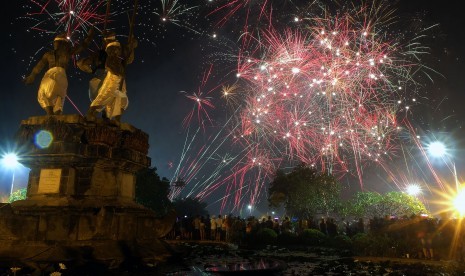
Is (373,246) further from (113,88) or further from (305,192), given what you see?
(305,192)

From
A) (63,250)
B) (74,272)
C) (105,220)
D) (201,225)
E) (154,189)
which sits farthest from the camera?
(154,189)

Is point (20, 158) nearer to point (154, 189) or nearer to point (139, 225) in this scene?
point (139, 225)

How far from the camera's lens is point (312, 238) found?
15680 millimetres

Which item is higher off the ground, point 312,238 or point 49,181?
point 49,181

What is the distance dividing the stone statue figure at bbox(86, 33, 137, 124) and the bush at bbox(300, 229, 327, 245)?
34.3 feet

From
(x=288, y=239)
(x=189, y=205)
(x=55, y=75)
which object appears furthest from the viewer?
(x=189, y=205)

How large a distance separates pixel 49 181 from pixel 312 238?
38.0 feet

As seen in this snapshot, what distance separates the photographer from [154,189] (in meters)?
43.4

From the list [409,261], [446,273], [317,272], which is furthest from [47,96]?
[409,261]

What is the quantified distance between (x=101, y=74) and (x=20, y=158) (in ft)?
8.95

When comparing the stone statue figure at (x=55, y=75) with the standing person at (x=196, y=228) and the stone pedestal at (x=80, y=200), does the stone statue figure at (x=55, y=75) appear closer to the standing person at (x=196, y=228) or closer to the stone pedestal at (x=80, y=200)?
the stone pedestal at (x=80, y=200)

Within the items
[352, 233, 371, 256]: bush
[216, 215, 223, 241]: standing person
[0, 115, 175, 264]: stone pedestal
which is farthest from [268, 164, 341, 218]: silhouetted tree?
[0, 115, 175, 264]: stone pedestal

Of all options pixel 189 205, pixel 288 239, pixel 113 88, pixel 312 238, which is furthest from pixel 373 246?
pixel 189 205

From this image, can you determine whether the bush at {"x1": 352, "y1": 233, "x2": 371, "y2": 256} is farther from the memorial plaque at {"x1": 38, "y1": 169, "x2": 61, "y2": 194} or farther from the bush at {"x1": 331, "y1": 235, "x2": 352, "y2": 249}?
the memorial plaque at {"x1": 38, "y1": 169, "x2": 61, "y2": 194}
